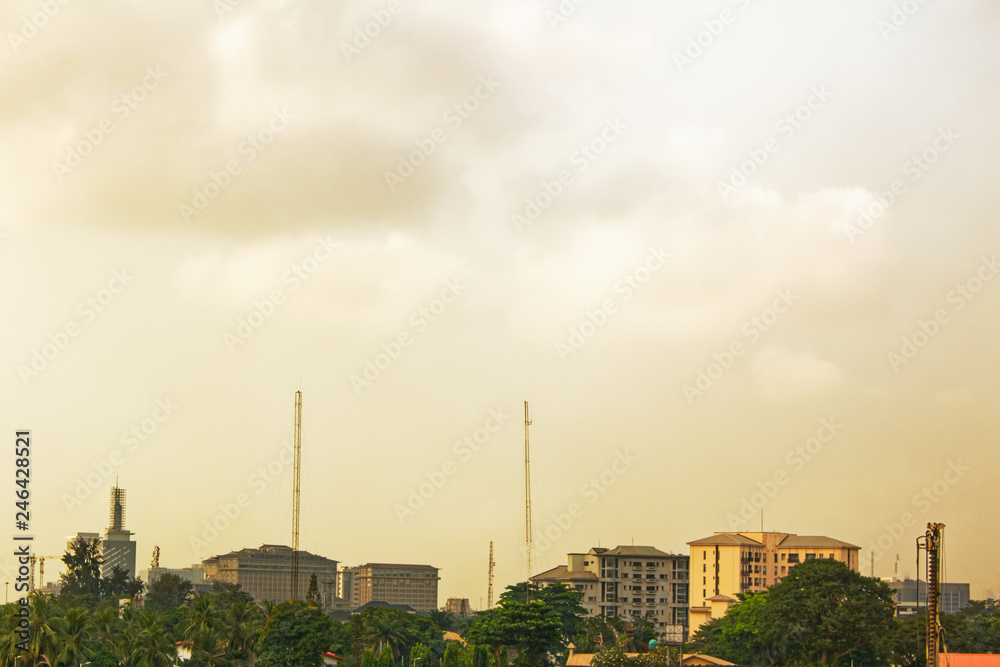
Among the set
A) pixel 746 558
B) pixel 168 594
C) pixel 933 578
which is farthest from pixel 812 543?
pixel 933 578

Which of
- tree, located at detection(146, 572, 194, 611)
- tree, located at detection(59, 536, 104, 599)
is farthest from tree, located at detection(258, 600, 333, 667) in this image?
tree, located at detection(59, 536, 104, 599)

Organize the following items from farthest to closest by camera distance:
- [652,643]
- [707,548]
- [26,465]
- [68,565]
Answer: [707,548] < [68,565] < [652,643] < [26,465]

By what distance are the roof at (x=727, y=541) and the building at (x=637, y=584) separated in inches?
181

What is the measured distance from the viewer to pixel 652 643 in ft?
294

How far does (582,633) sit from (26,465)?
3319 inches

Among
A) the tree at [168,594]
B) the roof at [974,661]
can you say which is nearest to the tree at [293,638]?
the roof at [974,661]

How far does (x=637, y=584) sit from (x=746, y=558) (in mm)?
16842

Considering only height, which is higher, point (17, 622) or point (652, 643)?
point (17, 622)

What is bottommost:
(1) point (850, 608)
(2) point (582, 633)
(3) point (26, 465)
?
(2) point (582, 633)

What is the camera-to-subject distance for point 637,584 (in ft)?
570

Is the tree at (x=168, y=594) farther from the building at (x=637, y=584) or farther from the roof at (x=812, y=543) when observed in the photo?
the roof at (x=812, y=543)

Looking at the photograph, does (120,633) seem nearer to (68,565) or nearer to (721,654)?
(721,654)

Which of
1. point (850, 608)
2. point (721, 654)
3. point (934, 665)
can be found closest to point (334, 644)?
point (721, 654)

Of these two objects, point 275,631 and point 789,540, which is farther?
point 789,540
